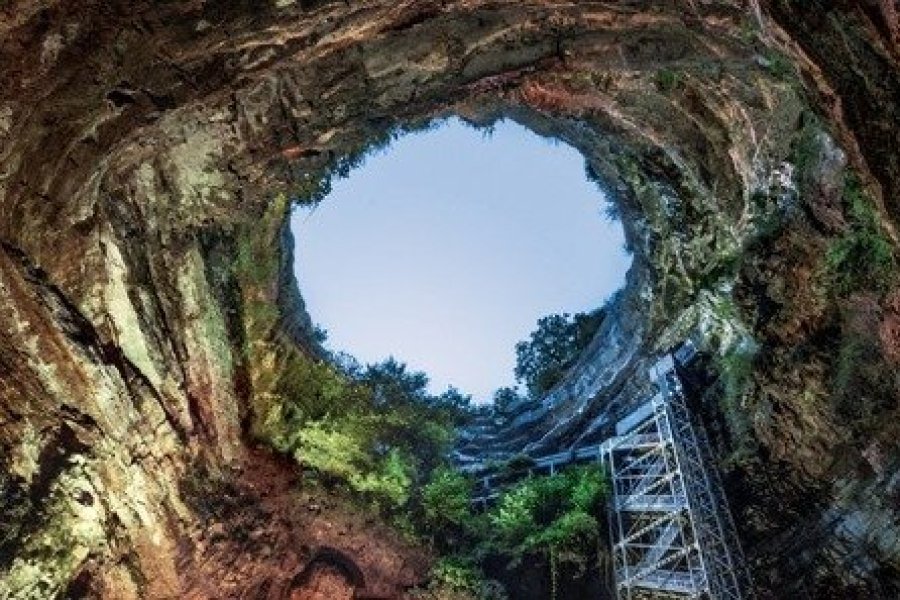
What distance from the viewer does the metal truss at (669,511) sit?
11156 millimetres

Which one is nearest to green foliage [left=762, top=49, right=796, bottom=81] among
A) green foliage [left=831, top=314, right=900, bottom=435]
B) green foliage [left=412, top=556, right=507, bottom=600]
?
green foliage [left=831, top=314, right=900, bottom=435]

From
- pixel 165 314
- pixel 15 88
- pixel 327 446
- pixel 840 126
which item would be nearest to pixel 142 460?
pixel 165 314

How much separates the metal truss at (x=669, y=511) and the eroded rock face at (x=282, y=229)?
831mm

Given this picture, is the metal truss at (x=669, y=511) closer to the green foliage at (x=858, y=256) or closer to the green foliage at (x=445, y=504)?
the green foliage at (x=445, y=504)

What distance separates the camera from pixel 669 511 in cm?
1229

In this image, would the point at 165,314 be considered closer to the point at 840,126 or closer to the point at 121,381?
the point at 121,381

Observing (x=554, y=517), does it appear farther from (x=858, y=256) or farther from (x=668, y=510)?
(x=858, y=256)

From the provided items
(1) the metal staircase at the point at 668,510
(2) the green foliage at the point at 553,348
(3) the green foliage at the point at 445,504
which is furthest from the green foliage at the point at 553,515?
(2) the green foliage at the point at 553,348

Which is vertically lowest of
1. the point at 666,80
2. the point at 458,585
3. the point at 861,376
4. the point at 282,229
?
the point at 458,585

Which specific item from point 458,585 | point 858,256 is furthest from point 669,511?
point 858,256

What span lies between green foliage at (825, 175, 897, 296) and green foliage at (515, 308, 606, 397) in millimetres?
9746

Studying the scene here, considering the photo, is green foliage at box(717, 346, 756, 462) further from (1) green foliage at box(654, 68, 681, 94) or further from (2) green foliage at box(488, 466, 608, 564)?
(1) green foliage at box(654, 68, 681, 94)

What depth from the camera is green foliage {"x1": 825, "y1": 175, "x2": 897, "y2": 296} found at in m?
9.57

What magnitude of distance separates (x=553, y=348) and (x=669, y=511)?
900 centimetres
